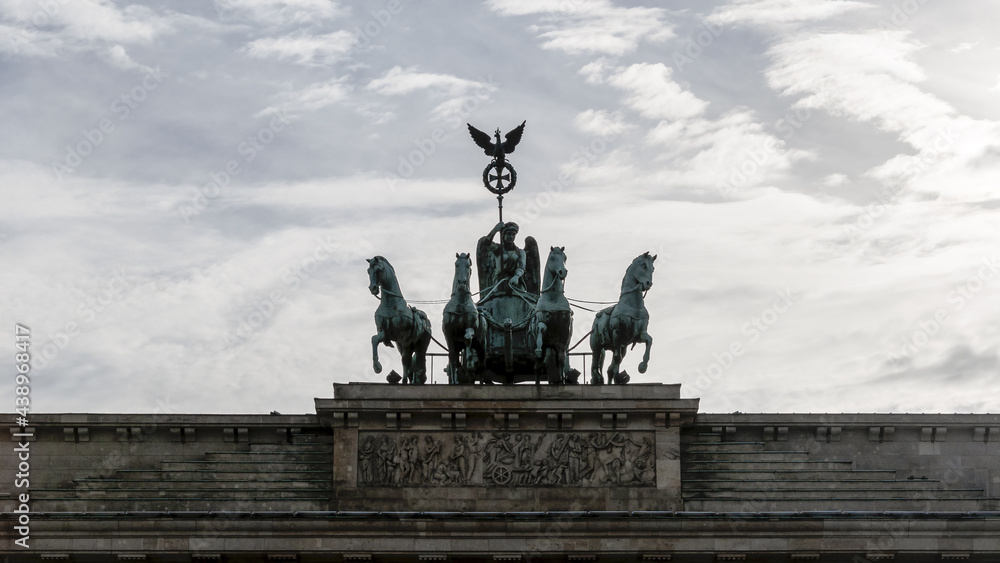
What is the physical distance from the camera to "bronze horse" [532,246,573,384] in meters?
38.9

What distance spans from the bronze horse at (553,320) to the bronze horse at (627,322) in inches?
27.2

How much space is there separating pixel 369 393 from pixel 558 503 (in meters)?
4.00

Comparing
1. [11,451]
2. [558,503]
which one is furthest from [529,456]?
[11,451]

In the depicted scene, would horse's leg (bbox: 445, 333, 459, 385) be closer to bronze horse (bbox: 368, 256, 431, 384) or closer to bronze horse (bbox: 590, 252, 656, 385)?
bronze horse (bbox: 368, 256, 431, 384)

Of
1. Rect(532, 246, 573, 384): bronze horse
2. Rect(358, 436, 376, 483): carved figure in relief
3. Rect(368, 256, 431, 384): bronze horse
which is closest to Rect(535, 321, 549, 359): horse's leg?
Rect(532, 246, 573, 384): bronze horse

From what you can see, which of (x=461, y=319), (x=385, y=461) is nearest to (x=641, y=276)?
(x=461, y=319)

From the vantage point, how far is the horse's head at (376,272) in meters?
38.9

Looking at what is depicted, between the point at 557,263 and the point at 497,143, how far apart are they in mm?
5531

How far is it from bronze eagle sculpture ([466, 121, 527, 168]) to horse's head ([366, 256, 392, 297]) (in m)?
5.41

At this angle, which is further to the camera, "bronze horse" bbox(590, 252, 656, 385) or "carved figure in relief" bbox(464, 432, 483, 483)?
"bronze horse" bbox(590, 252, 656, 385)

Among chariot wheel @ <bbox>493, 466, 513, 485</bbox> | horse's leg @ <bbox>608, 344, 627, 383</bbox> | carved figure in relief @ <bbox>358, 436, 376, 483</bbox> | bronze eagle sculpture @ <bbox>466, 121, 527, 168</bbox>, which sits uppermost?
bronze eagle sculpture @ <bbox>466, 121, 527, 168</bbox>

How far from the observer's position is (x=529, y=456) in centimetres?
3819

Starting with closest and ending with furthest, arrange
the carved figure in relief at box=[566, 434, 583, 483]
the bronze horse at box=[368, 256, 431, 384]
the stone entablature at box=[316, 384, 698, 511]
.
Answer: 1. the stone entablature at box=[316, 384, 698, 511]
2. the carved figure in relief at box=[566, 434, 583, 483]
3. the bronze horse at box=[368, 256, 431, 384]

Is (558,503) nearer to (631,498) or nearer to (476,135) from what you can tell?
(631,498)
